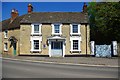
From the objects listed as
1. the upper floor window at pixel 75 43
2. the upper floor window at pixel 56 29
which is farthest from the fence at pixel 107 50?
the upper floor window at pixel 56 29

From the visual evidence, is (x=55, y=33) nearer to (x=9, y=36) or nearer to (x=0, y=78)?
(x=9, y=36)

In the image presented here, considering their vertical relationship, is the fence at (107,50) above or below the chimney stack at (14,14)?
below

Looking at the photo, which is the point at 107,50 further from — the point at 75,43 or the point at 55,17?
the point at 55,17

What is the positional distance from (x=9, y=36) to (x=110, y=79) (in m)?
31.7

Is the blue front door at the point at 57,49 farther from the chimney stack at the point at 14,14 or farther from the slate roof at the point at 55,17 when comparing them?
the chimney stack at the point at 14,14

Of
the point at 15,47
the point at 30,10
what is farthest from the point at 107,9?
the point at 15,47

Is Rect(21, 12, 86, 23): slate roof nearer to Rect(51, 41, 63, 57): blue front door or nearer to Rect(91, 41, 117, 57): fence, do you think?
Rect(51, 41, 63, 57): blue front door

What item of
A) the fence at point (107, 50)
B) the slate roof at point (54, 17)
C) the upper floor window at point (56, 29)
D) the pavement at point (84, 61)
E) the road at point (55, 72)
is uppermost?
the slate roof at point (54, 17)

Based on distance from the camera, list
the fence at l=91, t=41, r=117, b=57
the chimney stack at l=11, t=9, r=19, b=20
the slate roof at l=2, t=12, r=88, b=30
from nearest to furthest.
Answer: the fence at l=91, t=41, r=117, b=57
the slate roof at l=2, t=12, r=88, b=30
the chimney stack at l=11, t=9, r=19, b=20

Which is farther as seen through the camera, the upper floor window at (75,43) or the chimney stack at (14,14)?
the chimney stack at (14,14)

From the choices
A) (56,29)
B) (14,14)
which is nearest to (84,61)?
(56,29)

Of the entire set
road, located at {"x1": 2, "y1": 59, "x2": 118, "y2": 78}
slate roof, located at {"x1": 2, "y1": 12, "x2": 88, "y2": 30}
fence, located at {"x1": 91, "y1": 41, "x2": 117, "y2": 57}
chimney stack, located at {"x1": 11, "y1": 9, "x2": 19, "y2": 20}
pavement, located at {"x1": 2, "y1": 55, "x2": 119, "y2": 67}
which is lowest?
pavement, located at {"x1": 2, "y1": 55, "x2": 119, "y2": 67}

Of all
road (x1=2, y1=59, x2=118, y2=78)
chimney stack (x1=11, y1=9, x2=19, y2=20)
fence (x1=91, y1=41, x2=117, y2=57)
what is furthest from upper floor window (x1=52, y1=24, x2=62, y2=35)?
road (x1=2, y1=59, x2=118, y2=78)

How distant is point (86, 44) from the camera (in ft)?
121
